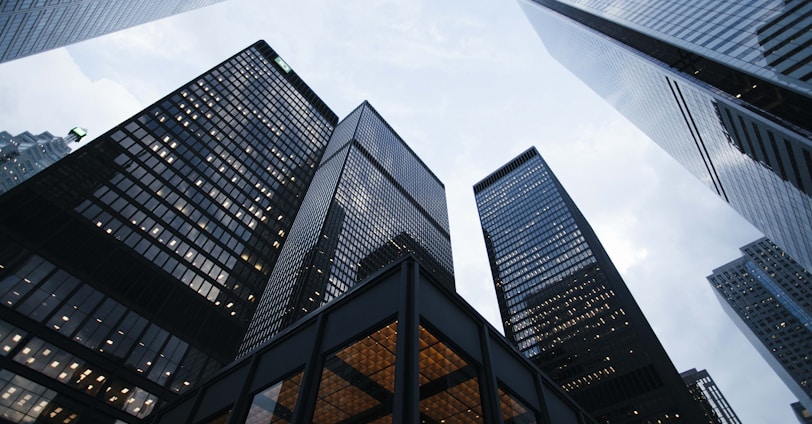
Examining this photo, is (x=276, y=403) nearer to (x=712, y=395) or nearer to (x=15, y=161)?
(x=712, y=395)

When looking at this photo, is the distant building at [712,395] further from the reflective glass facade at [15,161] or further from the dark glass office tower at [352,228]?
the reflective glass facade at [15,161]

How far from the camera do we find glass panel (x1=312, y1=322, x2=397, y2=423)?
42.0ft

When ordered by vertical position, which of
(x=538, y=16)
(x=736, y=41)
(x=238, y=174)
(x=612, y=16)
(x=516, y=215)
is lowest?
(x=736, y=41)

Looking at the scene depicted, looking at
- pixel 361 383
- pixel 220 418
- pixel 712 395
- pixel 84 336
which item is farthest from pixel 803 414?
pixel 84 336

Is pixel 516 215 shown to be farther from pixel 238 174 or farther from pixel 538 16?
pixel 238 174

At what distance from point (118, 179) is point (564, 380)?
378 ft

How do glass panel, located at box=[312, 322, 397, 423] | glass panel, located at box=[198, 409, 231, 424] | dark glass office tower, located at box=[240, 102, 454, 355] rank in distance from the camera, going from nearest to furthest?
1. glass panel, located at box=[312, 322, 397, 423]
2. glass panel, located at box=[198, 409, 231, 424]
3. dark glass office tower, located at box=[240, 102, 454, 355]

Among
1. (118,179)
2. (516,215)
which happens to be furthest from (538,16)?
(118,179)

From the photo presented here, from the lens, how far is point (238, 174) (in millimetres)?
88000

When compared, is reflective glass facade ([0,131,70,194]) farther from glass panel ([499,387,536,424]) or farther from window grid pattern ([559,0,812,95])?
window grid pattern ([559,0,812,95])

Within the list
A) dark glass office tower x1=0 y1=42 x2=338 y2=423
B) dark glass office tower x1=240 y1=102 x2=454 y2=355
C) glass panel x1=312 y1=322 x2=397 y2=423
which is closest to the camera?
glass panel x1=312 y1=322 x2=397 y2=423

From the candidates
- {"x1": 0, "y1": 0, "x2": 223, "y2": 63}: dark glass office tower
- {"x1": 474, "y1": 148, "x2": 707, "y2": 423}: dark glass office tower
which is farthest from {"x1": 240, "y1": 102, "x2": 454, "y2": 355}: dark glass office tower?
{"x1": 0, "y1": 0, "x2": 223, "y2": 63}: dark glass office tower

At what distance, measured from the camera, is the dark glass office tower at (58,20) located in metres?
64.8

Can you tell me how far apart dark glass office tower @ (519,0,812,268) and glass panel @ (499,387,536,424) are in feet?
170
